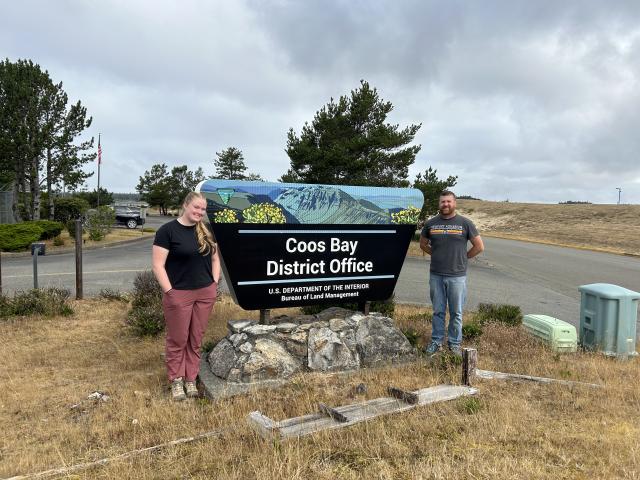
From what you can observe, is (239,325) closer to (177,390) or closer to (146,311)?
(177,390)

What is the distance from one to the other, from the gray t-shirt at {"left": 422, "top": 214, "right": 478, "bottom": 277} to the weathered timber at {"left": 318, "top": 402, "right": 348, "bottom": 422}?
2202 mm

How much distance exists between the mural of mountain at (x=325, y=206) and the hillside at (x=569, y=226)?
25322 mm

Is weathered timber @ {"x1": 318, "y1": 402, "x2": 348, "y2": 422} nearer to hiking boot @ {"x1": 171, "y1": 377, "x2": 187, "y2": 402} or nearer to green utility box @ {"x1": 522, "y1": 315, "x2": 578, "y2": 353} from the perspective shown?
hiking boot @ {"x1": 171, "y1": 377, "x2": 187, "y2": 402}

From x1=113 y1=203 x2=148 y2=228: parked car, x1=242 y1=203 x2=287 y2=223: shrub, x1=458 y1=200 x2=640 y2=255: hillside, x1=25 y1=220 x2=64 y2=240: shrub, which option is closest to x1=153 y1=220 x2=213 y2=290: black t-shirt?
x1=242 y1=203 x2=287 y2=223: shrub

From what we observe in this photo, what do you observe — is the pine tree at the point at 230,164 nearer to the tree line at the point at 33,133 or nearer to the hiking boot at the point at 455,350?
the tree line at the point at 33,133

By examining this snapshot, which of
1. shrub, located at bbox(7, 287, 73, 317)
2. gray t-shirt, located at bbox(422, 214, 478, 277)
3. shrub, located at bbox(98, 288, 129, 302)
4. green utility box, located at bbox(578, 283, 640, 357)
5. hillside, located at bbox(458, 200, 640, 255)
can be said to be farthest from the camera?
hillside, located at bbox(458, 200, 640, 255)

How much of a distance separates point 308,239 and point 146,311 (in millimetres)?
3028

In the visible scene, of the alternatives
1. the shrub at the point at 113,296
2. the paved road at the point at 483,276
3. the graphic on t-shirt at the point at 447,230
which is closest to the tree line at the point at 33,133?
the paved road at the point at 483,276

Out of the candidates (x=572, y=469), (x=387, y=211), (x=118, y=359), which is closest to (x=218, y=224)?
(x=387, y=211)

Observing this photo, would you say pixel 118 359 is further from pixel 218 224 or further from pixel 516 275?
pixel 516 275

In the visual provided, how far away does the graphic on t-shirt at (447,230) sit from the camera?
509 cm

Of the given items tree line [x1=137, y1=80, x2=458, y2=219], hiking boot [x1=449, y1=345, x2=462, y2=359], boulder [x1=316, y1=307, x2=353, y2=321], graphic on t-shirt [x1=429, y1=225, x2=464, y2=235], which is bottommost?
hiking boot [x1=449, y1=345, x2=462, y2=359]

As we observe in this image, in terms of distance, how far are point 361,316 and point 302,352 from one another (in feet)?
2.83

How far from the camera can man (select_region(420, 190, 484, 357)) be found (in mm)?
5094
